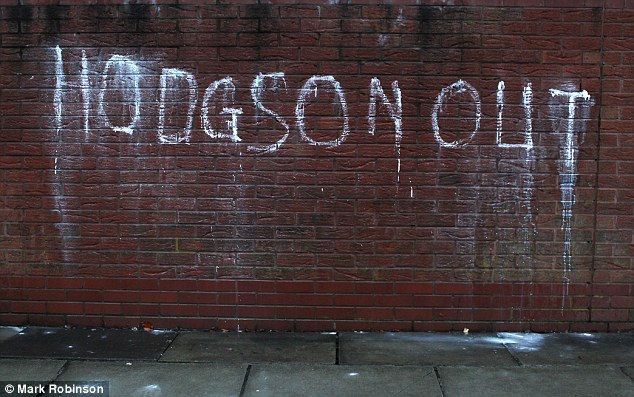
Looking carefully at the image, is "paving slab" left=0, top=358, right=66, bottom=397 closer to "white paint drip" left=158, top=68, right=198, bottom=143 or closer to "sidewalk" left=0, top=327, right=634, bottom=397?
"sidewalk" left=0, top=327, right=634, bottom=397

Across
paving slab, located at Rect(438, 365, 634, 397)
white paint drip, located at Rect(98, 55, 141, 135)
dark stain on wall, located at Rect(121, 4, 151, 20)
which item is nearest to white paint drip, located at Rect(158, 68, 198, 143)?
white paint drip, located at Rect(98, 55, 141, 135)

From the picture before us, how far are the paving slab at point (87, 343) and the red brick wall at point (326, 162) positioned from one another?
0.55 ft

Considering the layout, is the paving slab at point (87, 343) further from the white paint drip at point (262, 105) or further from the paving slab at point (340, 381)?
the white paint drip at point (262, 105)

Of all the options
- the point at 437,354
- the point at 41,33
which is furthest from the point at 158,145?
the point at 437,354

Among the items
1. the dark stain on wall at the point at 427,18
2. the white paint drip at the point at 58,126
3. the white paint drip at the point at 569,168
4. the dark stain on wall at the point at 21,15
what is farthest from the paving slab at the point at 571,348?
the dark stain on wall at the point at 21,15

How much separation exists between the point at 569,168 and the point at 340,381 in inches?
110

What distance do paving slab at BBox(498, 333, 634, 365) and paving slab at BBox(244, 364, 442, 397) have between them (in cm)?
95

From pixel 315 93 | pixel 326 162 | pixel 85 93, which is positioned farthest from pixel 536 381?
pixel 85 93

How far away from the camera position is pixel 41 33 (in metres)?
5.61

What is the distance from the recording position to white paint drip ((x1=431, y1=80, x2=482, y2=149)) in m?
5.50

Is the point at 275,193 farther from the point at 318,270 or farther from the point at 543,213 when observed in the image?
the point at 543,213

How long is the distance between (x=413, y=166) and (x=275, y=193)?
125 cm

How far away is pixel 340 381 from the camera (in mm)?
4516

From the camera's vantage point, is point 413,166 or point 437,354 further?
point 413,166
